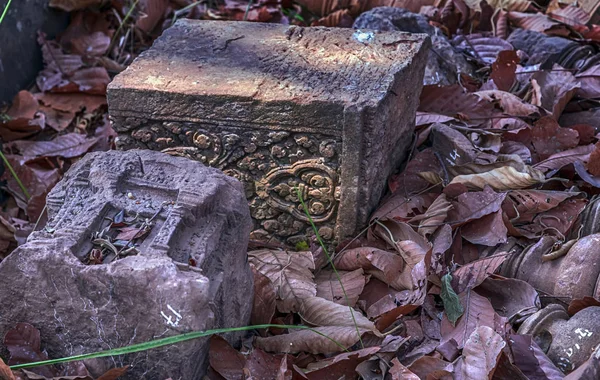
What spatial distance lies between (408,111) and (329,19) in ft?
4.41

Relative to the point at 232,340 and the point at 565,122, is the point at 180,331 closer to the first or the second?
the point at 232,340

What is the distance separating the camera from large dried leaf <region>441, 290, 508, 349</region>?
205 cm

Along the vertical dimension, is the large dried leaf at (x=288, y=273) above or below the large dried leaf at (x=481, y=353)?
below

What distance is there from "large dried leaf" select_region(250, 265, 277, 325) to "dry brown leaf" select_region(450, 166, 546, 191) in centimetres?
76

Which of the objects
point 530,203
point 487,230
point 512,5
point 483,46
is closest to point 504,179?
point 530,203

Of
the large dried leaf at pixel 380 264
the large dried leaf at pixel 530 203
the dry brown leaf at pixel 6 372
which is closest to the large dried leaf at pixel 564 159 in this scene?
the large dried leaf at pixel 530 203

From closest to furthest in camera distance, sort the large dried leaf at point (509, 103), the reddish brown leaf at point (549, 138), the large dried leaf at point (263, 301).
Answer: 1. the large dried leaf at point (263, 301)
2. the reddish brown leaf at point (549, 138)
3. the large dried leaf at point (509, 103)

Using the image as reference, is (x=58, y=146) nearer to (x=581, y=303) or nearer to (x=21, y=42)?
(x=21, y=42)

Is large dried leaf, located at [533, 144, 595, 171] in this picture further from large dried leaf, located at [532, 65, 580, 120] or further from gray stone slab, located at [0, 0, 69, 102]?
gray stone slab, located at [0, 0, 69, 102]

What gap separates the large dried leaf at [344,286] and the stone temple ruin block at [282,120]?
0.18 m

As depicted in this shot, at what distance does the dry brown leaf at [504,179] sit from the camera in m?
2.52

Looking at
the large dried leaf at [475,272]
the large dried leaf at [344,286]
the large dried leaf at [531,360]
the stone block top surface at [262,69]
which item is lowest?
the large dried leaf at [344,286]

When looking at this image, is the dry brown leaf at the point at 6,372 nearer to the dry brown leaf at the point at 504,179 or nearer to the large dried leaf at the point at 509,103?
the dry brown leaf at the point at 504,179

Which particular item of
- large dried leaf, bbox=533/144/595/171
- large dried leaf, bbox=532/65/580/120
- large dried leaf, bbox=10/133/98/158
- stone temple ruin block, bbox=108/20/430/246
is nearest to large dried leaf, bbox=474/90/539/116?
large dried leaf, bbox=532/65/580/120
